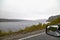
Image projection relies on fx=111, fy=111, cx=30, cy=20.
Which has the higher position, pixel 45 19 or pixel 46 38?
pixel 45 19

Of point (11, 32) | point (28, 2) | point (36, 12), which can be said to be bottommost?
point (11, 32)

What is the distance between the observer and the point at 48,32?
184cm

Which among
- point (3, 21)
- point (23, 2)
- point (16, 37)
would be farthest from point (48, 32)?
point (3, 21)

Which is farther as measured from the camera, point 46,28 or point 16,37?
point 46,28

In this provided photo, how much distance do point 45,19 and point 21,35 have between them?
0.48 metres

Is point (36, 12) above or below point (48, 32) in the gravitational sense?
above

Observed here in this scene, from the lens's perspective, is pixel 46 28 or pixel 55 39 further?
pixel 46 28

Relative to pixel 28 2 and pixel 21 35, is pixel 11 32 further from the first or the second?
pixel 28 2

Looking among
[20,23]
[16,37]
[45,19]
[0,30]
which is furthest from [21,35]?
[45,19]

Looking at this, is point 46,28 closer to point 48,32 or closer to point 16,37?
point 48,32

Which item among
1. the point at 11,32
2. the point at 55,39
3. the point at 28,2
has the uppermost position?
the point at 28,2

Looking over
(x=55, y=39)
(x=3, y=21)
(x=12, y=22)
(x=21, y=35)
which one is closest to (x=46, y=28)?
(x=55, y=39)

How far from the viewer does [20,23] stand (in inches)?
72.3

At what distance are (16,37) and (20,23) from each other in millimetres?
242
